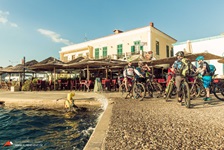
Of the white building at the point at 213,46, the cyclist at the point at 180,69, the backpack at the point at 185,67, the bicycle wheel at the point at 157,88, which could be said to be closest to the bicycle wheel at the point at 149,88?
the bicycle wheel at the point at 157,88

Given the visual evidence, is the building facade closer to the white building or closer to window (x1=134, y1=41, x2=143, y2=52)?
window (x1=134, y1=41, x2=143, y2=52)

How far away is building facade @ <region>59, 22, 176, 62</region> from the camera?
2211 cm

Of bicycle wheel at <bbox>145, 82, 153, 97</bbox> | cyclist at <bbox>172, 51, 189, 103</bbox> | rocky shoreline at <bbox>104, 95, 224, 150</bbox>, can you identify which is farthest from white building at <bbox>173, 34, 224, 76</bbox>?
rocky shoreline at <bbox>104, 95, 224, 150</bbox>

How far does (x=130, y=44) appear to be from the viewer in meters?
23.6

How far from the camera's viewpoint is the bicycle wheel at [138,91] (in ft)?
23.7

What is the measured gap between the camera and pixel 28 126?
5898 millimetres

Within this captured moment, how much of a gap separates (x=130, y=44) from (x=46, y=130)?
19.8 metres

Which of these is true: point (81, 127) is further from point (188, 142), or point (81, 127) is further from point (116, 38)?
point (116, 38)

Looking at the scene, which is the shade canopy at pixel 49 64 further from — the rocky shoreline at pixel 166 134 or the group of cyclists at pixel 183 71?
the rocky shoreline at pixel 166 134

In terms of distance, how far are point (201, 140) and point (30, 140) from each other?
162 inches

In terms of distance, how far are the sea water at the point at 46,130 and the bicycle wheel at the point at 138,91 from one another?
6.22 ft

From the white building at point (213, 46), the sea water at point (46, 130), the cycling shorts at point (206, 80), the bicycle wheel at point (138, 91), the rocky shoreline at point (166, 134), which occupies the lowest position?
the sea water at point (46, 130)

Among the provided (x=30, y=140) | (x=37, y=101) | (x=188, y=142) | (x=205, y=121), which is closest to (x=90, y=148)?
(x=188, y=142)

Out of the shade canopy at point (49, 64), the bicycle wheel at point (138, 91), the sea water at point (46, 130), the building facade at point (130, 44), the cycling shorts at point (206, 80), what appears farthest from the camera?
the building facade at point (130, 44)
